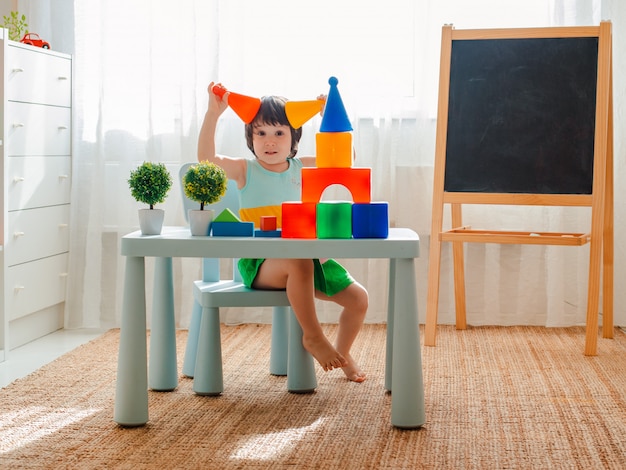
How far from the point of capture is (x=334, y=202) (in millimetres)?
1980

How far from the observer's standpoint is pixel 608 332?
3.26 metres

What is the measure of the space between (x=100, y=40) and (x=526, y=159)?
1.73m

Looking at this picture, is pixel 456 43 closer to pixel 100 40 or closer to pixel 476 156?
pixel 476 156

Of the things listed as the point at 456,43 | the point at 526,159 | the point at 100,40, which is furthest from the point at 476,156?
the point at 100,40

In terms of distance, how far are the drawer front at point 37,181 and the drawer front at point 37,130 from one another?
3 cm

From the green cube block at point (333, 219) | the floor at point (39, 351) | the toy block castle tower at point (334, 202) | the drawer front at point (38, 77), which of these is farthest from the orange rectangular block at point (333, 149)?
the drawer front at point (38, 77)

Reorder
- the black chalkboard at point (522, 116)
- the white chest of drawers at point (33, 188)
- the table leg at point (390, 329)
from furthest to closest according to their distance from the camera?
the black chalkboard at point (522, 116)
the white chest of drawers at point (33, 188)
the table leg at point (390, 329)

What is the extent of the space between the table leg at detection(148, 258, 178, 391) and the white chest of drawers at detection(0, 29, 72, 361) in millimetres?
751

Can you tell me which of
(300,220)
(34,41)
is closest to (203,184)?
(300,220)

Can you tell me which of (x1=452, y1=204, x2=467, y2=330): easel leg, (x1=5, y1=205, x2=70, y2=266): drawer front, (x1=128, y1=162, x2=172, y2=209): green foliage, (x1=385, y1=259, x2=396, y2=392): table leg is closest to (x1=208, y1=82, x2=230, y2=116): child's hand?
(x1=128, y1=162, x2=172, y2=209): green foliage

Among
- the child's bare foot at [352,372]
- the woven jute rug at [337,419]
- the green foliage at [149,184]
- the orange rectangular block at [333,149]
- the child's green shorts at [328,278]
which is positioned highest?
the orange rectangular block at [333,149]

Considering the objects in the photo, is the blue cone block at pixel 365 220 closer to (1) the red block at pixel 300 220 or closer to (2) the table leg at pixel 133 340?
(1) the red block at pixel 300 220

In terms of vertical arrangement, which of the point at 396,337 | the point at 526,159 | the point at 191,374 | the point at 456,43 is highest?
the point at 456,43

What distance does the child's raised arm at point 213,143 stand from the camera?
2.35 meters
